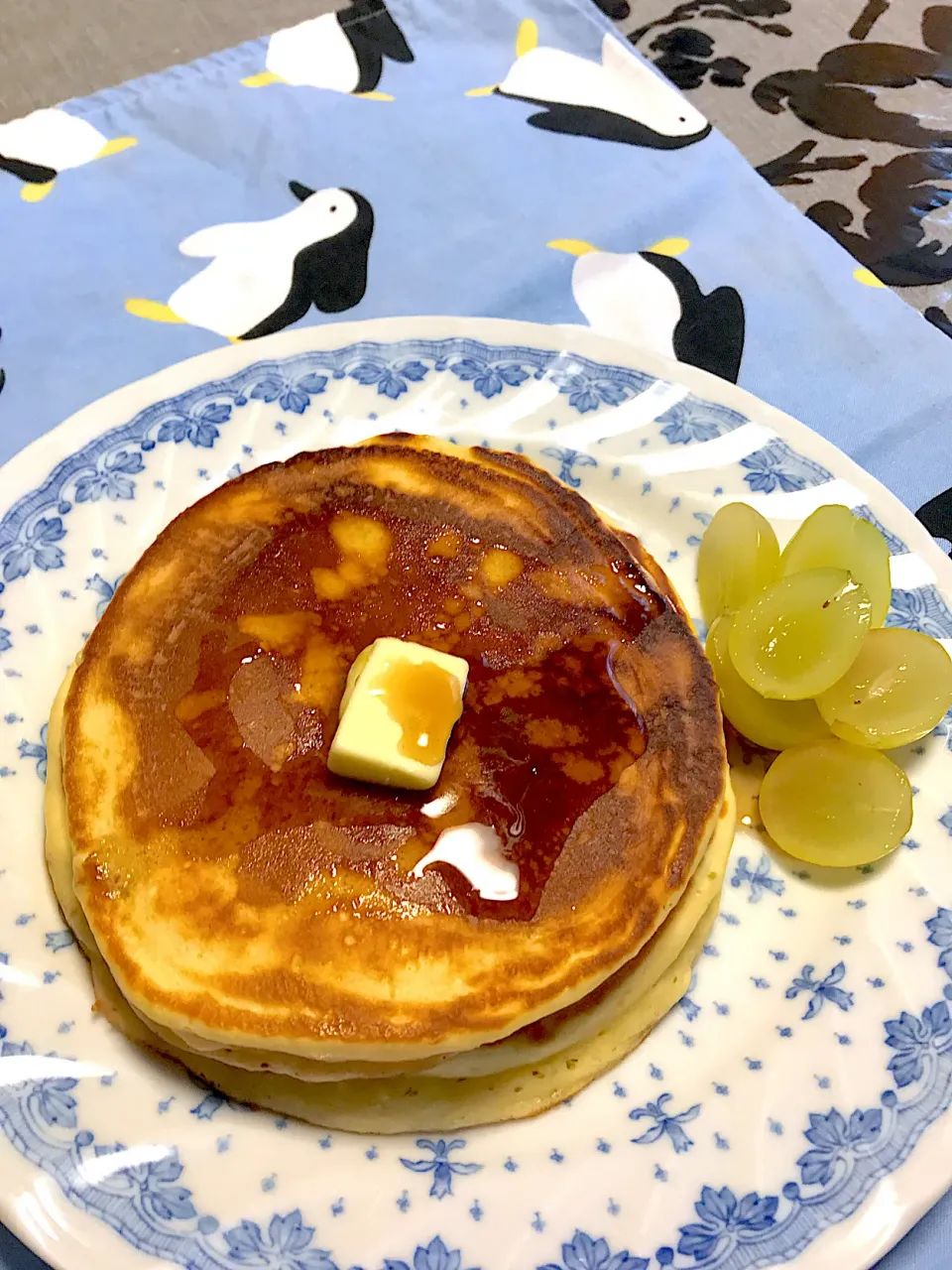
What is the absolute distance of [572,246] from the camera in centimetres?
235

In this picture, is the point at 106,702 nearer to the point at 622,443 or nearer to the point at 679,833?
the point at 679,833

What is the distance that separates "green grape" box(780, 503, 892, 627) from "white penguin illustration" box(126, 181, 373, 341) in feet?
3.86

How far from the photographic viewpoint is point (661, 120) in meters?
2.58

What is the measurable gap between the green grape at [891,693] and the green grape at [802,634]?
0.16ft

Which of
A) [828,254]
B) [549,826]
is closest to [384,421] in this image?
[549,826]

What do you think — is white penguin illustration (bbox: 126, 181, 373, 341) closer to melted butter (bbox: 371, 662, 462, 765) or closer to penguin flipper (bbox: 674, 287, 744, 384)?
penguin flipper (bbox: 674, 287, 744, 384)

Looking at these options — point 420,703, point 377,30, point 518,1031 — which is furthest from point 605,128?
point 518,1031

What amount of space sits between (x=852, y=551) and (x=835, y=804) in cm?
40

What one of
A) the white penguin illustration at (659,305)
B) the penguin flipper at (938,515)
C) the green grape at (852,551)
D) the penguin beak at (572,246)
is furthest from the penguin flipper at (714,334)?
the green grape at (852,551)

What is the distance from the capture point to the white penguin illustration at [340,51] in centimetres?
261

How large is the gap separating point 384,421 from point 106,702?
75 centimetres

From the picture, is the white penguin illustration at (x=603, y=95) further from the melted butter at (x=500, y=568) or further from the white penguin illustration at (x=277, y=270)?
the melted butter at (x=500, y=568)

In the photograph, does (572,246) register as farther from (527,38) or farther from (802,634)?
(802,634)

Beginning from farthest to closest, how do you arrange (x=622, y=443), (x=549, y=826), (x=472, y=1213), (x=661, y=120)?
(x=661, y=120), (x=622, y=443), (x=549, y=826), (x=472, y=1213)
